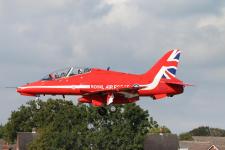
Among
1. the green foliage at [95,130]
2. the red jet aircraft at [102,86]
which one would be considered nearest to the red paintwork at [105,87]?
the red jet aircraft at [102,86]

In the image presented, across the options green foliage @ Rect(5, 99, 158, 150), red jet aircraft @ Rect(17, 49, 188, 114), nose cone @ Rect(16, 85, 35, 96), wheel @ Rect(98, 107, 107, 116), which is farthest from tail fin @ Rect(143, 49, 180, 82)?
green foliage @ Rect(5, 99, 158, 150)

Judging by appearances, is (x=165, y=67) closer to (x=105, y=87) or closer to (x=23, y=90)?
(x=105, y=87)

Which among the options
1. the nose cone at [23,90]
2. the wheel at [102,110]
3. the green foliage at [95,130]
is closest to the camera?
the wheel at [102,110]

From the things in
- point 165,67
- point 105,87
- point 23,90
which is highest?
point 165,67

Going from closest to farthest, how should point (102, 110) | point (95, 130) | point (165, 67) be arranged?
point (102, 110) < point (165, 67) < point (95, 130)

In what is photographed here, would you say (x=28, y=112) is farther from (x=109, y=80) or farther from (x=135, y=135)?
(x=109, y=80)

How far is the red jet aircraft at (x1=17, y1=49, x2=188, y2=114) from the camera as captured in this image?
79.8 meters

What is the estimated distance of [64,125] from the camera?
16375cm

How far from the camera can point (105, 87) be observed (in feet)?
265

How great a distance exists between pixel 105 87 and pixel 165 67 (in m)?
6.53

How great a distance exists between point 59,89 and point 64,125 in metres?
83.5

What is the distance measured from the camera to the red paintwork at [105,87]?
79.8m

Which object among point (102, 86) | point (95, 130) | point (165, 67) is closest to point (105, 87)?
point (102, 86)

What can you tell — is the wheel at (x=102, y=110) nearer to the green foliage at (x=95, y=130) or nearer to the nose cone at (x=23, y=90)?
the nose cone at (x=23, y=90)
